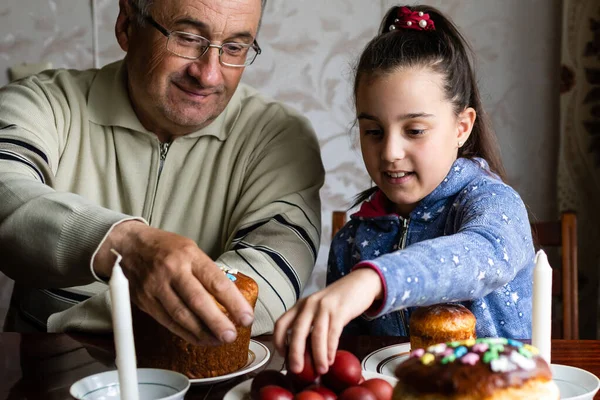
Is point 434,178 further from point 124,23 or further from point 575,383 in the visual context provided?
point 124,23

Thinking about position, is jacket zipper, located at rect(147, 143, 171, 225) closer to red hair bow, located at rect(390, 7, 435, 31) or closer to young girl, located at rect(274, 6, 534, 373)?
young girl, located at rect(274, 6, 534, 373)

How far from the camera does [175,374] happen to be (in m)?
1.06

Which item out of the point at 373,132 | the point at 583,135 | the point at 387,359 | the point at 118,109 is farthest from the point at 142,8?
the point at 583,135

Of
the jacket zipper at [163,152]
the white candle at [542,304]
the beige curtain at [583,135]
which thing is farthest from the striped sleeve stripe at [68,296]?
the beige curtain at [583,135]

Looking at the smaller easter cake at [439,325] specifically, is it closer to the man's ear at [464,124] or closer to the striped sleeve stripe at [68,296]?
the man's ear at [464,124]

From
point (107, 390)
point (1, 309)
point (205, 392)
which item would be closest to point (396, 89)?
point (205, 392)

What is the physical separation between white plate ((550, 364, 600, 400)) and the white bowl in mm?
543

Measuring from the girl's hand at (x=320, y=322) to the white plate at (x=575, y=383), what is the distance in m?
0.33

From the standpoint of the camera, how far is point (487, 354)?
913mm

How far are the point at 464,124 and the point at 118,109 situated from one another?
0.90 metres

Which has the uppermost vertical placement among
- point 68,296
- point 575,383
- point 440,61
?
point 440,61

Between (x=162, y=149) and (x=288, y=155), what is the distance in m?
0.34

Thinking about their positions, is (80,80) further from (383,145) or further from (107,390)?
(107,390)

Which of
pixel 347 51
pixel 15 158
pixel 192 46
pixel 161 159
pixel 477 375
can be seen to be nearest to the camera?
pixel 477 375
